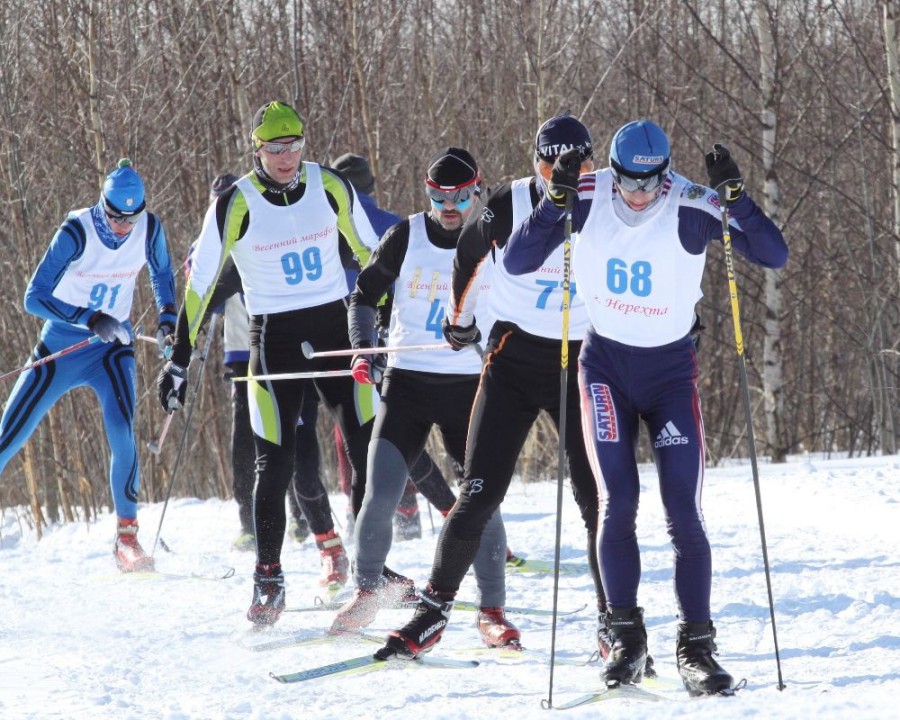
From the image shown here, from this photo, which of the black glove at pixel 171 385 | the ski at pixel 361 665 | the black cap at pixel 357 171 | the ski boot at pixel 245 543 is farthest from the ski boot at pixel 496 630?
the black cap at pixel 357 171

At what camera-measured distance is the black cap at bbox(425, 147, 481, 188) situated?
4.65 metres

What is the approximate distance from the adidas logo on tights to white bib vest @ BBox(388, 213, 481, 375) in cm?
124

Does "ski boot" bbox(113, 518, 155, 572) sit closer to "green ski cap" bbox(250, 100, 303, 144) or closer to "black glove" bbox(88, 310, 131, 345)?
"black glove" bbox(88, 310, 131, 345)

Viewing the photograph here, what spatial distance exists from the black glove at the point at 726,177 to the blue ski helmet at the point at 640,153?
0.48ft

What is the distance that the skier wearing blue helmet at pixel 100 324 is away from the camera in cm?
704

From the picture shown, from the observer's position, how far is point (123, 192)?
6898mm

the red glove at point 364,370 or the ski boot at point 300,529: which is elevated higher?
the red glove at point 364,370

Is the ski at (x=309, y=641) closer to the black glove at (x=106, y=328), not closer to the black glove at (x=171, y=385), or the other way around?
the black glove at (x=171, y=385)

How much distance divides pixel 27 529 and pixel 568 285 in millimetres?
7968

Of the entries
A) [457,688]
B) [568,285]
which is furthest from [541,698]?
[568,285]

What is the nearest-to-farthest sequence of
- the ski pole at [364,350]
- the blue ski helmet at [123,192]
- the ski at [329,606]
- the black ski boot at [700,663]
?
the black ski boot at [700,663], the ski pole at [364,350], the ski at [329,606], the blue ski helmet at [123,192]

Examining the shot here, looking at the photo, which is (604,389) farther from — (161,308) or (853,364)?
(853,364)

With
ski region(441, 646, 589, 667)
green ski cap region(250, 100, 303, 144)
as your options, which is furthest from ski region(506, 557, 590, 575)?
green ski cap region(250, 100, 303, 144)

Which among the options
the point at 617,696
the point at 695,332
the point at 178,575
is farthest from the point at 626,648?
the point at 178,575
